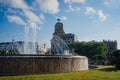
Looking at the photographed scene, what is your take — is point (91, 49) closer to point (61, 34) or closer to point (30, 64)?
point (61, 34)

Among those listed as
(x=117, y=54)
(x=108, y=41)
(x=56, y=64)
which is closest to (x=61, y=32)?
(x=108, y=41)

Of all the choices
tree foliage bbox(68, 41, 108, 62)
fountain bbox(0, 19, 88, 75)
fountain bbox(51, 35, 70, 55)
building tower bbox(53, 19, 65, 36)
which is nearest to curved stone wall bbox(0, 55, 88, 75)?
fountain bbox(0, 19, 88, 75)

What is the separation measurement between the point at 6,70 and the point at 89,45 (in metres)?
74.2

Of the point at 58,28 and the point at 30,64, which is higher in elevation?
the point at 58,28

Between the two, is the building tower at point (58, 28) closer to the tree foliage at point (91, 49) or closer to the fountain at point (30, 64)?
the tree foliage at point (91, 49)

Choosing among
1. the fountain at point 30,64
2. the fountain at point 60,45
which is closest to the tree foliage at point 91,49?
the fountain at point 60,45

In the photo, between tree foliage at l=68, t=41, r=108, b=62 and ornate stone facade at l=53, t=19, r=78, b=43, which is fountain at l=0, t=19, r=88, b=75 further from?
ornate stone facade at l=53, t=19, r=78, b=43

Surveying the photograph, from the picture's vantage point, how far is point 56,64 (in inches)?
758

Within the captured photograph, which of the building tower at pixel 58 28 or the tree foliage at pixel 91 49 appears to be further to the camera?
the building tower at pixel 58 28

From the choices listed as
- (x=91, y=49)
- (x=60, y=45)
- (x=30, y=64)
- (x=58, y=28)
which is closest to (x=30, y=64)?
(x=30, y=64)

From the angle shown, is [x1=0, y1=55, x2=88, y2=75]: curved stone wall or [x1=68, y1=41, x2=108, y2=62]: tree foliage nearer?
[x1=0, y1=55, x2=88, y2=75]: curved stone wall

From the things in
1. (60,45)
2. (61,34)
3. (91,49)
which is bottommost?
(91,49)

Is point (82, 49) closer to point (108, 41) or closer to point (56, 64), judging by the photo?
point (108, 41)

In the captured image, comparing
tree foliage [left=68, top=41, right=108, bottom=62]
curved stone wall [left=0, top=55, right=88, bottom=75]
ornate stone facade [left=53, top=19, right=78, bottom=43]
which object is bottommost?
curved stone wall [left=0, top=55, right=88, bottom=75]
